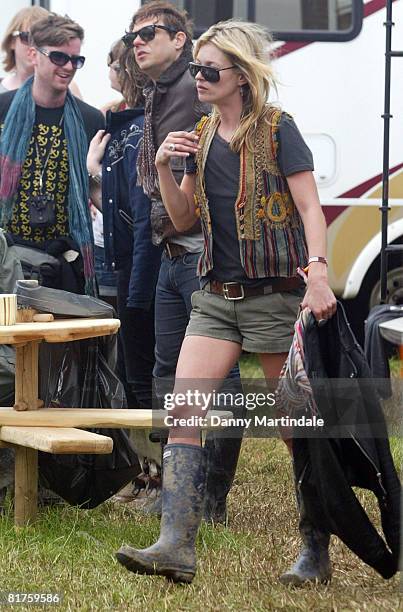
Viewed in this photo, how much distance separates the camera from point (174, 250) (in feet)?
15.9

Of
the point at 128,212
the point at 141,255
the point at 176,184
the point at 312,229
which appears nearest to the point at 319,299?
the point at 312,229

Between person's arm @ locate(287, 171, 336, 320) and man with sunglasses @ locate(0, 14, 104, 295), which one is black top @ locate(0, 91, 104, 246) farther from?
person's arm @ locate(287, 171, 336, 320)

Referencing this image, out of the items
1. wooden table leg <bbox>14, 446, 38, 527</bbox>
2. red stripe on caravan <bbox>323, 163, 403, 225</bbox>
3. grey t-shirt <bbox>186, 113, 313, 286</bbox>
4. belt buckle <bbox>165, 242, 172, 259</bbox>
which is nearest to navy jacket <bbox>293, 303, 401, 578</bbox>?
grey t-shirt <bbox>186, 113, 313, 286</bbox>

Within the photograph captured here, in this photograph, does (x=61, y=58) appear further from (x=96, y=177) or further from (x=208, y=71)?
(x=208, y=71)

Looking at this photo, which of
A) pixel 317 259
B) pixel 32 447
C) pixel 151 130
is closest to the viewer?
pixel 317 259

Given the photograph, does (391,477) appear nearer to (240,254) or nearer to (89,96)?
(240,254)

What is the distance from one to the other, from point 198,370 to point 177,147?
2.45 ft

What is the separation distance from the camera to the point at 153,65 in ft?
16.4

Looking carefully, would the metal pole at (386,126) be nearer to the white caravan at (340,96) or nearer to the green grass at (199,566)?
the white caravan at (340,96)

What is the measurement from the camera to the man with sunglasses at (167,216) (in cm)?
483

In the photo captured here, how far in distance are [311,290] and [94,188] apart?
8.05ft

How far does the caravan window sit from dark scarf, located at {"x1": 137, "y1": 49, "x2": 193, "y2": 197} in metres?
3.26

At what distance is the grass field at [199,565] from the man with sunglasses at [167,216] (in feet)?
0.97

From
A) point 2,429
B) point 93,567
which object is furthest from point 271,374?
point 2,429
